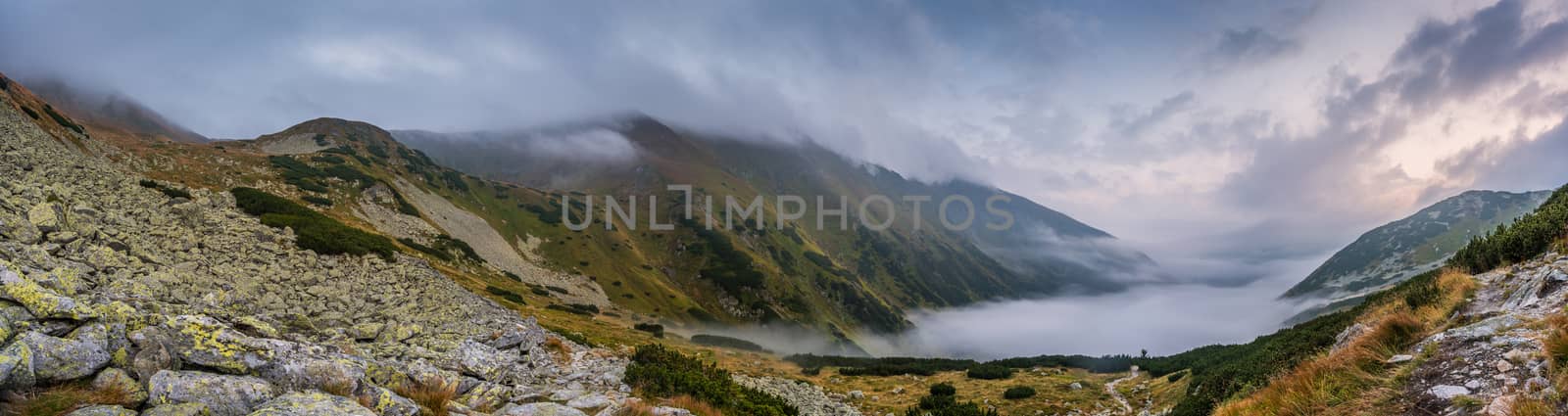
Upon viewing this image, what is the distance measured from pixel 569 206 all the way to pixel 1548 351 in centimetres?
15604

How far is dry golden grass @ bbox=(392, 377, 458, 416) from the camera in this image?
1037 cm

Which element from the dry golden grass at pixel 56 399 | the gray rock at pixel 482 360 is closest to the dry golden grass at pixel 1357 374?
the dry golden grass at pixel 56 399

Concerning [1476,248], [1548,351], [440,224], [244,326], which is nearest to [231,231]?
[244,326]

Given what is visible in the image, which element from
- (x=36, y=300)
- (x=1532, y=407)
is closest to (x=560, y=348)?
(x=36, y=300)

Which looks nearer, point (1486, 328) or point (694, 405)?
point (1486, 328)

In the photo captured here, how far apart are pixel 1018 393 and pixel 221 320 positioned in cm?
3200

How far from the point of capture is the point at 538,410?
11352mm

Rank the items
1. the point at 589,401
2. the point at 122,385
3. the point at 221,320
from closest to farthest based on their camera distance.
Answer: the point at 122,385
the point at 221,320
the point at 589,401

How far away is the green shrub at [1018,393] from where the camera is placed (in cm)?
2945

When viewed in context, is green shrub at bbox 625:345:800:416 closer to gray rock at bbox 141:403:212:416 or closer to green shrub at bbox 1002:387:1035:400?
gray rock at bbox 141:403:212:416

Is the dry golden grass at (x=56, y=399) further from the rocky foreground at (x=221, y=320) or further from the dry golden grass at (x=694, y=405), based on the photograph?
the dry golden grass at (x=694, y=405)

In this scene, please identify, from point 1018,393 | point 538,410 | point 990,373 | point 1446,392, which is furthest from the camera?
point 990,373

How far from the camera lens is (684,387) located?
53.1 ft

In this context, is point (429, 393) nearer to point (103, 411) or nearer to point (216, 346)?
point (216, 346)
